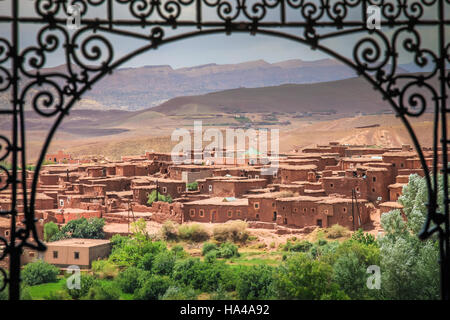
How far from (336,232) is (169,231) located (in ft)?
21.1

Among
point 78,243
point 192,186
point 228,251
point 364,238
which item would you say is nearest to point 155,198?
point 192,186

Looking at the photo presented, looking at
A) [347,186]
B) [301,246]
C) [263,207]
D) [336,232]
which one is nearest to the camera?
[301,246]

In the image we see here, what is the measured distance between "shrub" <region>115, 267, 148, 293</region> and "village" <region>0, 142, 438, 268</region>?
8.15ft

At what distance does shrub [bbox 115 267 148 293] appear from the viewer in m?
17.3

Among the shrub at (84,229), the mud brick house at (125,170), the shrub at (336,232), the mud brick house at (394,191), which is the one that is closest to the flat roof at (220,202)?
the shrub at (84,229)

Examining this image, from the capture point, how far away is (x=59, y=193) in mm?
28406

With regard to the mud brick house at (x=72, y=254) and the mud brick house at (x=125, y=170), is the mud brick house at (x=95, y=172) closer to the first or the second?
the mud brick house at (x=125, y=170)

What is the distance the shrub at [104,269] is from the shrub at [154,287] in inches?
79.4

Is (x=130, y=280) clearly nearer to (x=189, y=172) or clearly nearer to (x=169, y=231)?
(x=169, y=231)

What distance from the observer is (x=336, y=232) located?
20719mm

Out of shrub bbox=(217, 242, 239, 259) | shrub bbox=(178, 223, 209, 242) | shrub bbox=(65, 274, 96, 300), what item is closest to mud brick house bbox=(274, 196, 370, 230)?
shrub bbox=(217, 242, 239, 259)

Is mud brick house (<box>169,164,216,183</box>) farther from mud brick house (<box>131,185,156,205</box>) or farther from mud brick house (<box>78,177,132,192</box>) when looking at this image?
mud brick house (<box>131,185,156,205</box>)

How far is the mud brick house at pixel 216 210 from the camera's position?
77.3 ft

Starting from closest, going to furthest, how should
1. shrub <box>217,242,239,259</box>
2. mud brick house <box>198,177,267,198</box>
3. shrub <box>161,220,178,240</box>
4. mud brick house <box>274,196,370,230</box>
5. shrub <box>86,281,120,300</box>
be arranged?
1. shrub <box>86,281,120,300</box>
2. shrub <box>217,242,239,259</box>
3. mud brick house <box>274,196,370,230</box>
4. shrub <box>161,220,178,240</box>
5. mud brick house <box>198,177,267,198</box>
